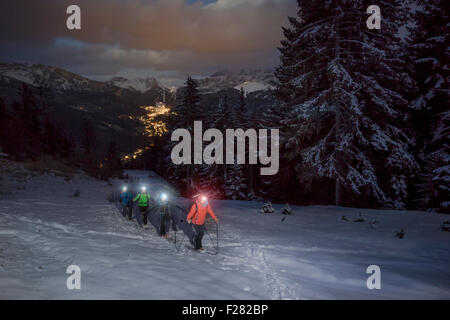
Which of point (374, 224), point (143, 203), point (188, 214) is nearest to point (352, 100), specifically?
point (374, 224)

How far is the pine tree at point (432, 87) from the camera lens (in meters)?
14.4

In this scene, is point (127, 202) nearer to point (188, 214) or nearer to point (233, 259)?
point (188, 214)

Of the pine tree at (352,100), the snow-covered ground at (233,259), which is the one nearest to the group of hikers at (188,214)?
the snow-covered ground at (233,259)

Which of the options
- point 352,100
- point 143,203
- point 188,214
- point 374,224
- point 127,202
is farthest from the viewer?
point 352,100

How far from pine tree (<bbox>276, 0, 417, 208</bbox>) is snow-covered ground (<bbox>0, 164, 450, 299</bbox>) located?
3.24m

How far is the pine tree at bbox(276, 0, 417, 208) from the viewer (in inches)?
562

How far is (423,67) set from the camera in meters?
16.0

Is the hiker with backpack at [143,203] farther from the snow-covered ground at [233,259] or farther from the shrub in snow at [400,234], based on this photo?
the shrub in snow at [400,234]

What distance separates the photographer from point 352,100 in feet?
45.6

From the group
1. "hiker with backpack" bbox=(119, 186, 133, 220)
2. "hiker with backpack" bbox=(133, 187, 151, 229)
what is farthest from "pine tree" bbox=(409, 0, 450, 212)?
"hiker with backpack" bbox=(119, 186, 133, 220)

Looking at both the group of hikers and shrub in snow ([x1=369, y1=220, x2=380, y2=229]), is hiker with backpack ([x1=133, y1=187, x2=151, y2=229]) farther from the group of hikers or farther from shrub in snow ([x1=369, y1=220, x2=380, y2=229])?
shrub in snow ([x1=369, y1=220, x2=380, y2=229])

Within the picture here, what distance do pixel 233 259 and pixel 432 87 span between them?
1615 cm
